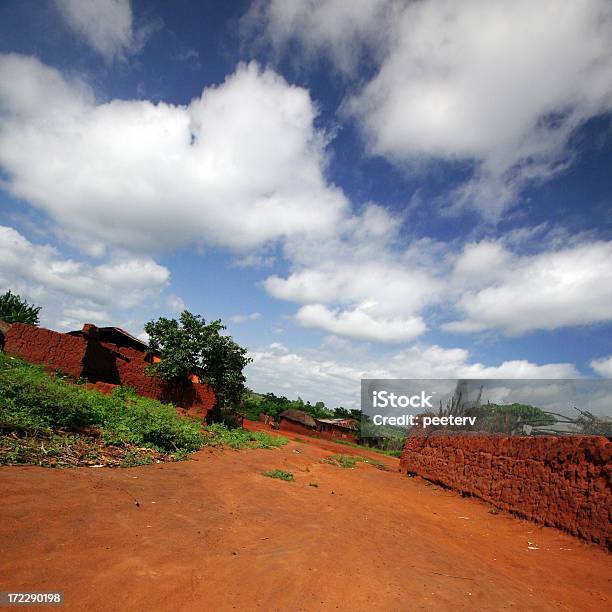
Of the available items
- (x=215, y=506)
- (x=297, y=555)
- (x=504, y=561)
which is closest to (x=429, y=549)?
(x=504, y=561)

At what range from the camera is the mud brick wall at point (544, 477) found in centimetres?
656

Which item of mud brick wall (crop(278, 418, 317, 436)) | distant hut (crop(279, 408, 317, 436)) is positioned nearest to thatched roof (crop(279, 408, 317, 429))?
distant hut (crop(279, 408, 317, 436))

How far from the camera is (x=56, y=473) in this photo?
5914mm

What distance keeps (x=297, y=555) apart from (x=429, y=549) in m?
2.30

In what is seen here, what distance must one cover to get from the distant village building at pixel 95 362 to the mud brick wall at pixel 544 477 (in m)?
13.1

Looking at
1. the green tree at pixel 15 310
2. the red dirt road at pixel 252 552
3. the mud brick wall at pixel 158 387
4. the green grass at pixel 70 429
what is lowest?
the red dirt road at pixel 252 552

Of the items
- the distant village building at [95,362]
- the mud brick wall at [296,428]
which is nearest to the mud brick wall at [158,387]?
the distant village building at [95,362]

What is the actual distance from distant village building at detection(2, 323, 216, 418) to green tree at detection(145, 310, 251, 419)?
4.43 feet

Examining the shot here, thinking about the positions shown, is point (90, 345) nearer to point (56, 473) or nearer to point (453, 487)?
point (56, 473)

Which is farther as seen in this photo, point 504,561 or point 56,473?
point 56,473

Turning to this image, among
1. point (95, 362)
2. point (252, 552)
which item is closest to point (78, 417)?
point (252, 552)

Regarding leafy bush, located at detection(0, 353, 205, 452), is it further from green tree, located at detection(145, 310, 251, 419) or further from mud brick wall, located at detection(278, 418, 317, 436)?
mud brick wall, located at detection(278, 418, 317, 436)

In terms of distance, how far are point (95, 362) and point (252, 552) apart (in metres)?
16.0

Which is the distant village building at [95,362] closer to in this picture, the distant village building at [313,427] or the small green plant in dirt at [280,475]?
the small green plant in dirt at [280,475]
